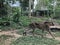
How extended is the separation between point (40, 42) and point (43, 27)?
1.51 m

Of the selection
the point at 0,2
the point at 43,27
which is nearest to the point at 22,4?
the point at 0,2

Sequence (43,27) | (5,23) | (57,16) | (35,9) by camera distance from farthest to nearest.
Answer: (35,9)
(57,16)
(5,23)
(43,27)

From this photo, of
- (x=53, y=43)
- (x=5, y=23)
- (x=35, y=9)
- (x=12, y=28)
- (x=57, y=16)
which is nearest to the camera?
(x=53, y=43)

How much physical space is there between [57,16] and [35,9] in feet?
9.82

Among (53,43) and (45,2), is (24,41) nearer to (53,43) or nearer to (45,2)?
(53,43)

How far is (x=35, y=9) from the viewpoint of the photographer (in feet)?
69.8

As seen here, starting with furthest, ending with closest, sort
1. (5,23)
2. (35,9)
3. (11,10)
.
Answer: (35,9) → (11,10) → (5,23)

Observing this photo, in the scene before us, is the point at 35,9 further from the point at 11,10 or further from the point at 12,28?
the point at 12,28

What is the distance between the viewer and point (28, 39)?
904 cm

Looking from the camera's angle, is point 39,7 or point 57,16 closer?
point 57,16

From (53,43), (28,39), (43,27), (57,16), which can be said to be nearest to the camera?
(53,43)

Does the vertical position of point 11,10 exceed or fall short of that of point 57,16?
it exceeds it

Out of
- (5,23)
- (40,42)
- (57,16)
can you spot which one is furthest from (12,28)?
(57,16)

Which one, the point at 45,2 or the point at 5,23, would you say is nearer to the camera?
the point at 5,23
